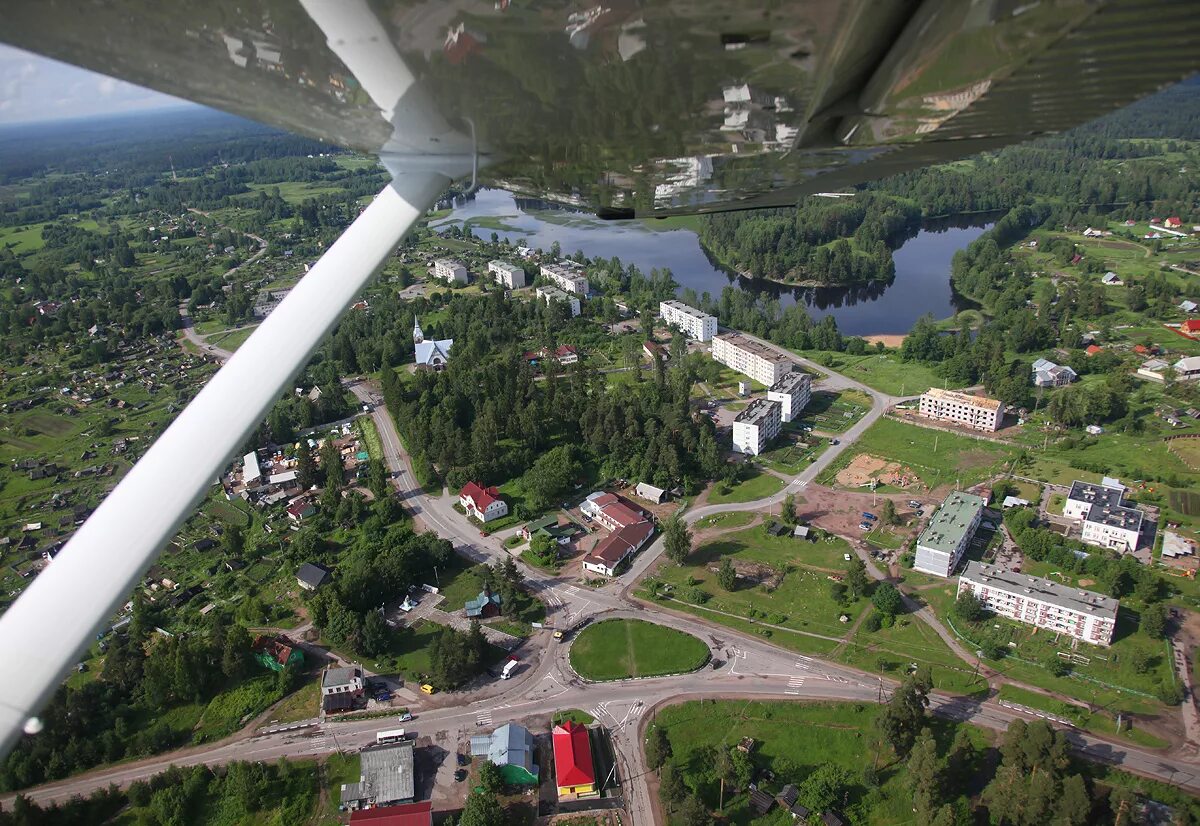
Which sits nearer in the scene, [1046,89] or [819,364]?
[1046,89]

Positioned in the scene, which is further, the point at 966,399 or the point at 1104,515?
the point at 966,399

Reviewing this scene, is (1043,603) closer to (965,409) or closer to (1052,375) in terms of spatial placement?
(965,409)

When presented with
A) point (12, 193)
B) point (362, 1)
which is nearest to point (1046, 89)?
point (362, 1)

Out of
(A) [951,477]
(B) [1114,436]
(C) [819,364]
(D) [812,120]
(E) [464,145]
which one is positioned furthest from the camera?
(C) [819,364]

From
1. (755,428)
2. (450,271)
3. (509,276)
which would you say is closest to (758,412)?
(755,428)

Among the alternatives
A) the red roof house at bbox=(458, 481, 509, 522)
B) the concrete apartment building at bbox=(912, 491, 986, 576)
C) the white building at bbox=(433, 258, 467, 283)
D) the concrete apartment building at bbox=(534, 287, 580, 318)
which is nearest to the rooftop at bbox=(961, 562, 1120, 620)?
the concrete apartment building at bbox=(912, 491, 986, 576)

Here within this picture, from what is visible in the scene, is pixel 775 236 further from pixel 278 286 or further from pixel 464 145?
pixel 464 145

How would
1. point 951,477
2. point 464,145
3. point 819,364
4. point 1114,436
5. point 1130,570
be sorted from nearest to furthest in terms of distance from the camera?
1. point 464,145
2. point 1130,570
3. point 951,477
4. point 1114,436
5. point 819,364
